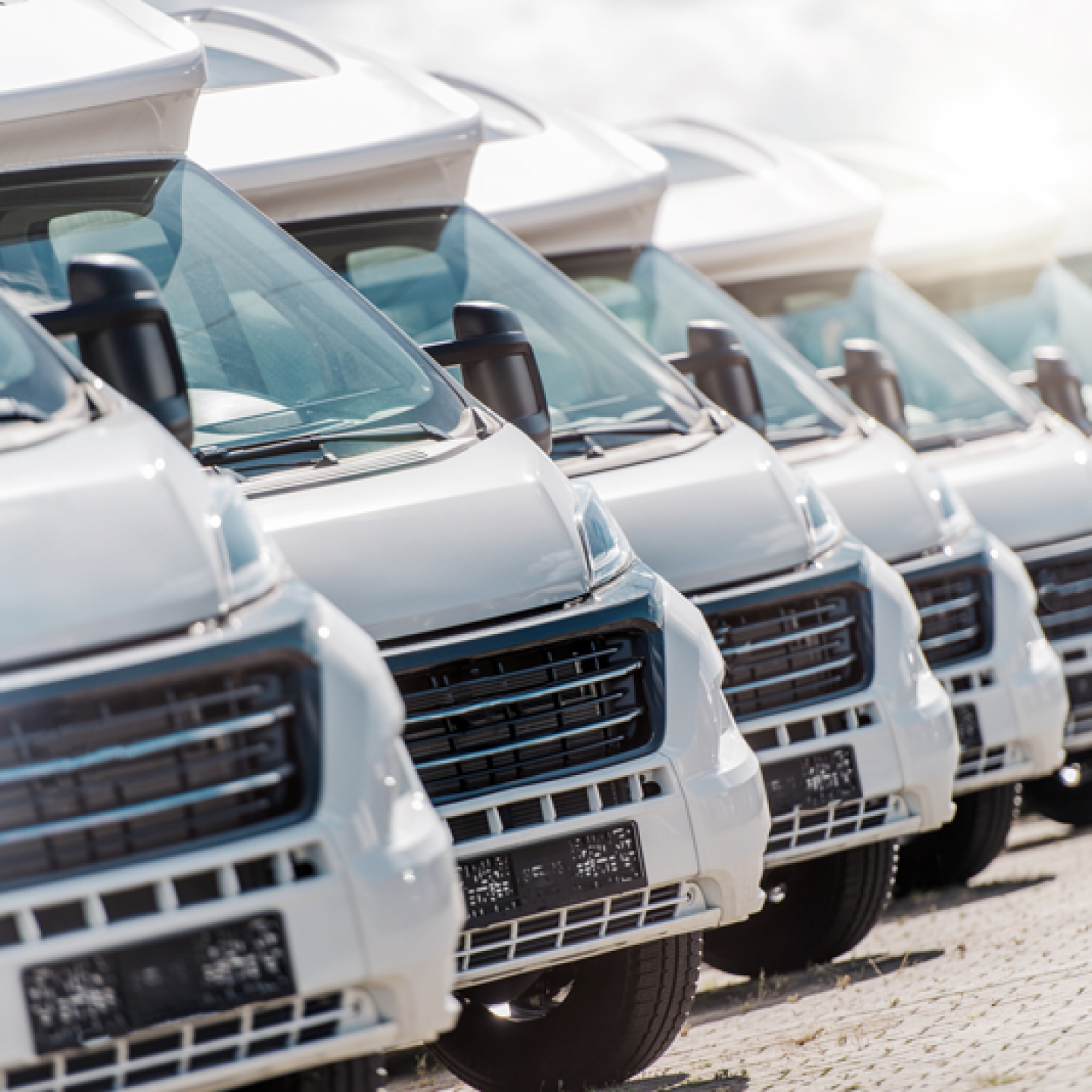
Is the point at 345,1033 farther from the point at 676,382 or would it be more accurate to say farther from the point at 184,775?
the point at 676,382

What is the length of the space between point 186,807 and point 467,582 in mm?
1122

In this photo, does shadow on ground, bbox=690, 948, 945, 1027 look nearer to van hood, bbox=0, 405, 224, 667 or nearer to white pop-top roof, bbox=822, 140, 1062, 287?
van hood, bbox=0, 405, 224, 667

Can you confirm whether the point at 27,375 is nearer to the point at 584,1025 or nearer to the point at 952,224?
the point at 584,1025

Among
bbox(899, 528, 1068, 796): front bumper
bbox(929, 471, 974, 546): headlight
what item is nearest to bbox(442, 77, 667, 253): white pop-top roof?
bbox(929, 471, 974, 546): headlight

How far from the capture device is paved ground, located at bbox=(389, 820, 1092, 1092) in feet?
15.4

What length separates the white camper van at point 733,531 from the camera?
5.78 metres

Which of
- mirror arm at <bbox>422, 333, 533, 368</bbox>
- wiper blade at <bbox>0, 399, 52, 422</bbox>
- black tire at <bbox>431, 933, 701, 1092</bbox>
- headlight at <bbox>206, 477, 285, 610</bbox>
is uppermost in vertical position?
wiper blade at <bbox>0, 399, 52, 422</bbox>

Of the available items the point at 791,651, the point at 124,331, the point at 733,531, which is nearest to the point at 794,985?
the point at 791,651

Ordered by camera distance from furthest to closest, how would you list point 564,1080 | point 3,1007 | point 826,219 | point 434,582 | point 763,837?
point 826,219 < point 564,1080 < point 763,837 < point 434,582 < point 3,1007

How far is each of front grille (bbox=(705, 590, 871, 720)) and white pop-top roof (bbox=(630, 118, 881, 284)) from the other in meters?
3.52

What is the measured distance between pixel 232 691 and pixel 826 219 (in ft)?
20.6

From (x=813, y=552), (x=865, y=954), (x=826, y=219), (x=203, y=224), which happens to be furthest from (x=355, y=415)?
(x=826, y=219)

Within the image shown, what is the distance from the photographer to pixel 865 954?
6.89m

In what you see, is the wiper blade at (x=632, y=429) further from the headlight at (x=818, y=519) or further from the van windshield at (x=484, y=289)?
the headlight at (x=818, y=519)
